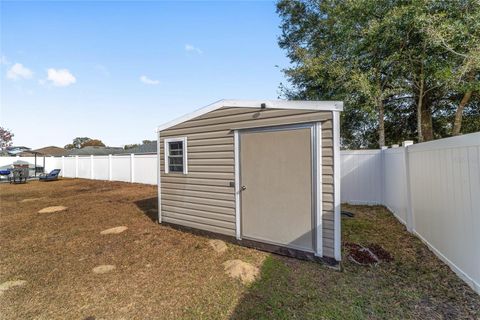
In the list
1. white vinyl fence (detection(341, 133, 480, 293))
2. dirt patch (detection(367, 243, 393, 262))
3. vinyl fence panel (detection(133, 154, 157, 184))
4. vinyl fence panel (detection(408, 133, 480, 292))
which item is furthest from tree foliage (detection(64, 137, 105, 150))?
vinyl fence panel (detection(408, 133, 480, 292))

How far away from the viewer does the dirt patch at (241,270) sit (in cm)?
322

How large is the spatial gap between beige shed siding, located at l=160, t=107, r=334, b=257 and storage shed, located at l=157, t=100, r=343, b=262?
14mm

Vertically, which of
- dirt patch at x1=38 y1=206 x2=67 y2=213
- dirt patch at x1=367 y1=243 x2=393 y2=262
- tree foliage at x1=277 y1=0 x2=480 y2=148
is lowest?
dirt patch at x1=367 y1=243 x2=393 y2=262

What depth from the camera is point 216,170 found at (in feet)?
15.6

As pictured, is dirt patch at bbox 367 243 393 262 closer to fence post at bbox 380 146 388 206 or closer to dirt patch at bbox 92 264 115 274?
fence post at bbox 380 146 388 206

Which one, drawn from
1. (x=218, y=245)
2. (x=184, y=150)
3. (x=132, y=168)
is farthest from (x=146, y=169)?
(x=218, y=245)

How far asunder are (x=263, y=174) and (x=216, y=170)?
1047 millimetres

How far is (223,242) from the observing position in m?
4.57

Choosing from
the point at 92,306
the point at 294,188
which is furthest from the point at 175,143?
the point at 92,306

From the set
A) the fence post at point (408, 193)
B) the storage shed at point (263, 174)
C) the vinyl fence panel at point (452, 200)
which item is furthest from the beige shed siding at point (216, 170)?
the fence post at point (408, 193)

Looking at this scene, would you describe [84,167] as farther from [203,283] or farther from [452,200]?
[452,200]

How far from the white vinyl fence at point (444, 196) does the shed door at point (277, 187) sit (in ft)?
5.33

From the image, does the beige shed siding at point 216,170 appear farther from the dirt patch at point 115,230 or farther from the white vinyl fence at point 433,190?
the white vinyl fence at point 433,190

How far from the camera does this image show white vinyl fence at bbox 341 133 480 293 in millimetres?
2564
